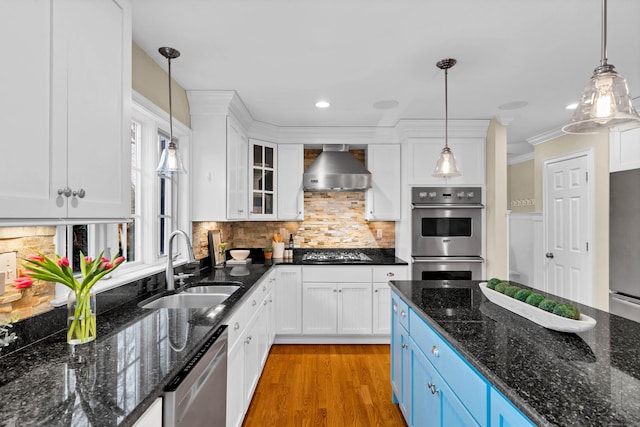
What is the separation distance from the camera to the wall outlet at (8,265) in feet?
4.19

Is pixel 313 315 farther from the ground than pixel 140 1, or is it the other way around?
pixel 140 1

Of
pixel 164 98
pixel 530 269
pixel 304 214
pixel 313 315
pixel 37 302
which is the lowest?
pixel 313 315

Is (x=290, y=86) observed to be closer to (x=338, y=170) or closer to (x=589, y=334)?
(x=338, y=170)

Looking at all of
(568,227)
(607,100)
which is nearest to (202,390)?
(607,100)

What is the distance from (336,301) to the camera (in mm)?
3740

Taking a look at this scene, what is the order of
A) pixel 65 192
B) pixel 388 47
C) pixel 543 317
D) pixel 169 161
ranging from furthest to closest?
1. pixel 388 47
2. pixel 169 161
3. pixel 543 317
4. pixel 65 192

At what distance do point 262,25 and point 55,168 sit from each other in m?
1.34

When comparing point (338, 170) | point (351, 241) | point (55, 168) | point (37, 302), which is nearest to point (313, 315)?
point (351, 241)

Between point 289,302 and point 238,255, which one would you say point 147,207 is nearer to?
point 238,255

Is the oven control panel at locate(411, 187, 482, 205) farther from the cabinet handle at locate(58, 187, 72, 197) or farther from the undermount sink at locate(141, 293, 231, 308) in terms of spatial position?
the cabinet handle at locate(58, 187, 72, 197)

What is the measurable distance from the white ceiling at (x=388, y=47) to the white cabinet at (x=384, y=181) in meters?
0.77

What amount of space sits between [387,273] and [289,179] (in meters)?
1.52

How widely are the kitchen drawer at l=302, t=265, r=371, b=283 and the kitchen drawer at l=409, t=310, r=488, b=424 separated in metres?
1.82

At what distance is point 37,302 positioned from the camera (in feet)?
4.70
